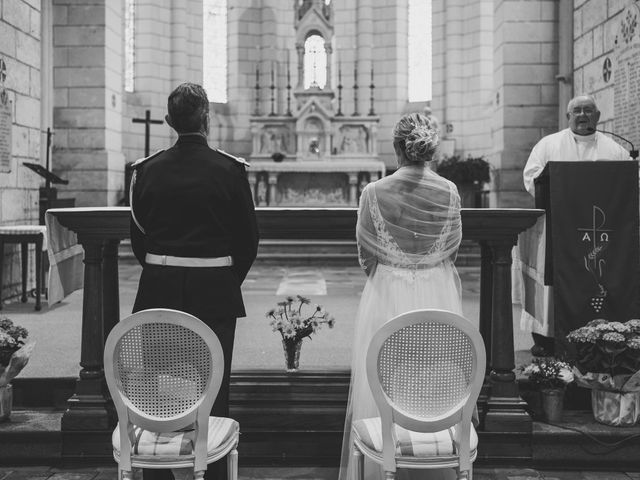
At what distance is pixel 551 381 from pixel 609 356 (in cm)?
30

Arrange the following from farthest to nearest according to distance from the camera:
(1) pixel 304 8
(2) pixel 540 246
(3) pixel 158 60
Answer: (3) pixel 158 60 → (1) pixel 304 8 → (2) pixel 540 246

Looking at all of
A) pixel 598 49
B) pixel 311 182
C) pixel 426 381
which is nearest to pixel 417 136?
pixel 426 381

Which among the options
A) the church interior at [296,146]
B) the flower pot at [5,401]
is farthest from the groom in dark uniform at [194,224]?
the flower pot at [5,401]

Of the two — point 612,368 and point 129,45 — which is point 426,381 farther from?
point 129,45

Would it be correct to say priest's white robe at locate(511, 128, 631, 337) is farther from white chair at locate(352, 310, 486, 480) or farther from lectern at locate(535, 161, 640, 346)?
white chair at locate(352, 310, 486, 480)

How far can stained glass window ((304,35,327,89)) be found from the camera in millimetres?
13352

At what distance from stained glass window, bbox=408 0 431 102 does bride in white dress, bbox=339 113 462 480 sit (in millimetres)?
12445

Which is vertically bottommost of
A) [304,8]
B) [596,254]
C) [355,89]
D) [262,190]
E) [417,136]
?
[596,254]

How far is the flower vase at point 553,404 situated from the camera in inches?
150

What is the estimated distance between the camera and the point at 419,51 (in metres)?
15.2

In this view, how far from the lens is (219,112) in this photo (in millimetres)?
14758

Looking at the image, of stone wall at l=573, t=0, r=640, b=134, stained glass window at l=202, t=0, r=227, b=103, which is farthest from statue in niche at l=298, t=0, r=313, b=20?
stone wall at l=573, t=0, r=640, b=134

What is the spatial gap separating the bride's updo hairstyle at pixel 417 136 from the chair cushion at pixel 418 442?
105 centimetres

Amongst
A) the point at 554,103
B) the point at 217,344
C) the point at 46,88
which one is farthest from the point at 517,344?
the point at 46,88
